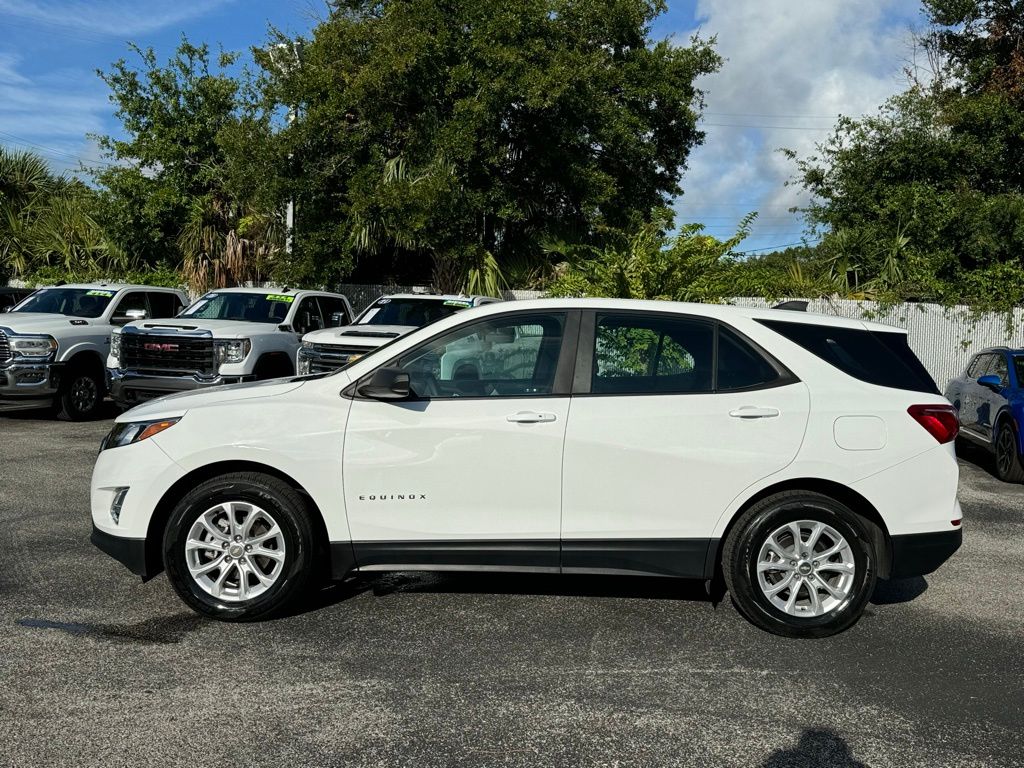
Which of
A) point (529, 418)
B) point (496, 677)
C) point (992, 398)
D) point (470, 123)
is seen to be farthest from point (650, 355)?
point (470, 123)

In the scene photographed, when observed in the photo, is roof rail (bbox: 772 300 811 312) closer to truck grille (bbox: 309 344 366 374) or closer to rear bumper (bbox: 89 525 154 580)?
rear bumper (bbox: 89 525 154 580)

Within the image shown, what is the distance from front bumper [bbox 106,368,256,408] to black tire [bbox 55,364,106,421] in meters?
1.78

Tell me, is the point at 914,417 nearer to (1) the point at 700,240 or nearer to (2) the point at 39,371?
(1) the point at 700,240

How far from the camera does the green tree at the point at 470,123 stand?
1864 centimetres

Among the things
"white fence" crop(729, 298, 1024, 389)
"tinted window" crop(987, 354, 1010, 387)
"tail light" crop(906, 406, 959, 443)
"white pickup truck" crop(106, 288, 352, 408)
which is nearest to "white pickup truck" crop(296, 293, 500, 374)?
"white pickup truck" crop(106, 288, 352, 408)

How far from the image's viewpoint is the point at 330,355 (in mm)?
11961

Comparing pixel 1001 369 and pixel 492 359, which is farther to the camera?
pixel 1001 369

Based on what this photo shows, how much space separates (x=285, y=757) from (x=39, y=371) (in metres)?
10.7

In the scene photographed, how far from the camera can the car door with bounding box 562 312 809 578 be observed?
4.96 metres

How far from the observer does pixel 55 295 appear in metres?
14.6

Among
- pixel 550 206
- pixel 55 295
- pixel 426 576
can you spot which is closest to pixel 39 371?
pixel 55 295

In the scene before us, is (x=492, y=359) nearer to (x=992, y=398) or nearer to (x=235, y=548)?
(x=235, y=548)

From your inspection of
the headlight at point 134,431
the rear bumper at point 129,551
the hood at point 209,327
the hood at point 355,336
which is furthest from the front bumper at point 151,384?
the rear bumper at point 129,551

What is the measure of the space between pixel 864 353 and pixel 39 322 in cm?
1156
